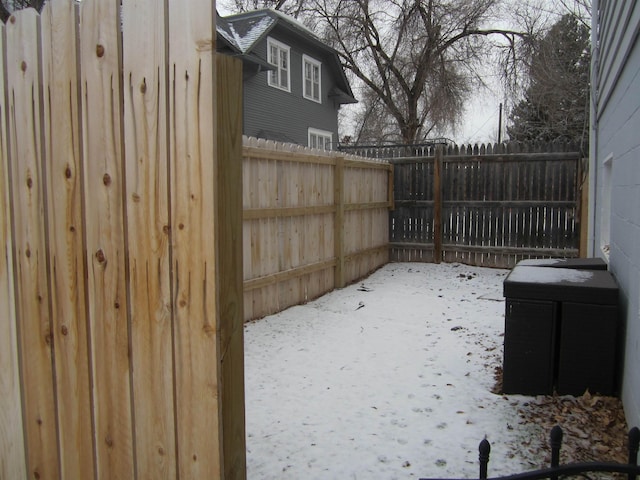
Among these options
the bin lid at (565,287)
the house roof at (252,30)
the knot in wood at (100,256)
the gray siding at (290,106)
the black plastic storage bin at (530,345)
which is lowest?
the black plastic storage bin at (530,345)

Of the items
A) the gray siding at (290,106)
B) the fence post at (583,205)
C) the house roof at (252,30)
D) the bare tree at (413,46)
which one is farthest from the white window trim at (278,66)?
the fence post at (583,205)

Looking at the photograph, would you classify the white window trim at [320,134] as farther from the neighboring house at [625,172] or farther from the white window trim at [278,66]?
the neighboring house at [625,172]

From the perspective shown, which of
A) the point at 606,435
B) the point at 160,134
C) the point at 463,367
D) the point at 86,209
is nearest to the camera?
the point at 160,134

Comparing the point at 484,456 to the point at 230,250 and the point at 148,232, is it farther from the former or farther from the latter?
the point at 148,232

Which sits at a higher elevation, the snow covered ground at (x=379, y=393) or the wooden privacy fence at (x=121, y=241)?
the wooden privacy fence at (x=121, y=241)

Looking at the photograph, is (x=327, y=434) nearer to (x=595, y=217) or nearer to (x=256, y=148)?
(x=256, y=148)

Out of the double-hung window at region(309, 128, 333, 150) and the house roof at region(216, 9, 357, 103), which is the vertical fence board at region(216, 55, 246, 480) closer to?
the house roof at region(216, 9, 357, 103)

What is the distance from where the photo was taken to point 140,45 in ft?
5.12

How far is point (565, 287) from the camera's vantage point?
3.72 metres

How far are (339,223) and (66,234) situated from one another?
6244mm

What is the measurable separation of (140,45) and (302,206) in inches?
211

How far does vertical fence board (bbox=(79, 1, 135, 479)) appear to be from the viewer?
1635mm

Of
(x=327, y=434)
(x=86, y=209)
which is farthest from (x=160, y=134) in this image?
(x=327, y=434)

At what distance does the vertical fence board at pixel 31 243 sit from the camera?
1.82 meters
